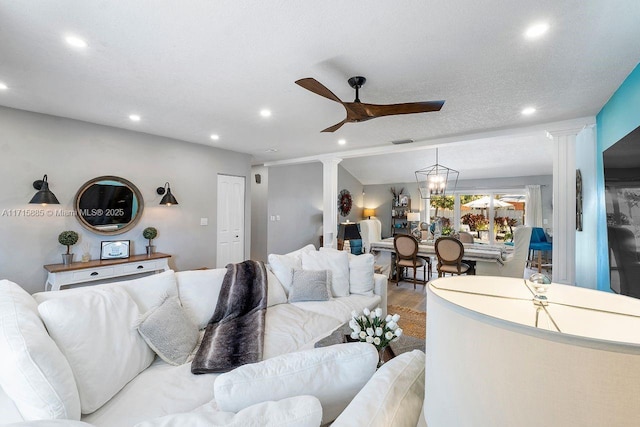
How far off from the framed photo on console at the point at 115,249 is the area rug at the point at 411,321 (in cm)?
369

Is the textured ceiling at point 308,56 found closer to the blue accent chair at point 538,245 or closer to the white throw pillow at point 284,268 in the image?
the white throw pillow at point 284,268

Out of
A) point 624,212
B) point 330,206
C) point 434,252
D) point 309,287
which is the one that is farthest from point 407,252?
point 624,212

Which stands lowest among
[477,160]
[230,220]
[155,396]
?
[155,396]

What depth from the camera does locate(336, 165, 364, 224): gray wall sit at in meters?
8.41

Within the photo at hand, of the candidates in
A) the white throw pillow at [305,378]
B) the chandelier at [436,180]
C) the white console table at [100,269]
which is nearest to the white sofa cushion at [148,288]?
the white throw pillow at [305,378]

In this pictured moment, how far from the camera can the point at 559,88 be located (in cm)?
252

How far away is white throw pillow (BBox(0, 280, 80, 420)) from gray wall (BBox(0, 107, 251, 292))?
2.98m

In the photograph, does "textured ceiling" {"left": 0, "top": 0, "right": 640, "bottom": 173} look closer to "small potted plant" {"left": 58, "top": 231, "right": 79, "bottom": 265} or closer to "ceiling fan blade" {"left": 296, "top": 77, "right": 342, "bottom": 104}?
"ceiling fan blade" {"left": 296, "top": 77, "right": 342, "bottom": 104}

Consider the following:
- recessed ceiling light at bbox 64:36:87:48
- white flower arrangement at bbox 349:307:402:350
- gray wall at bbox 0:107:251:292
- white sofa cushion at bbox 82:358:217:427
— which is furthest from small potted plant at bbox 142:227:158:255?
white flower arrangement at bbox 349:307:402:350

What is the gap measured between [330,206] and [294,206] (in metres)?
1.98

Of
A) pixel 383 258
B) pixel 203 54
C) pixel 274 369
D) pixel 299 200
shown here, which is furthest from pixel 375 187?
pixel 274 369

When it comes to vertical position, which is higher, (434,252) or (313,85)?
(313,85)

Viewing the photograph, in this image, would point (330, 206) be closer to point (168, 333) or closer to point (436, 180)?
point (436, 180)

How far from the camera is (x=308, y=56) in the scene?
2084mm
